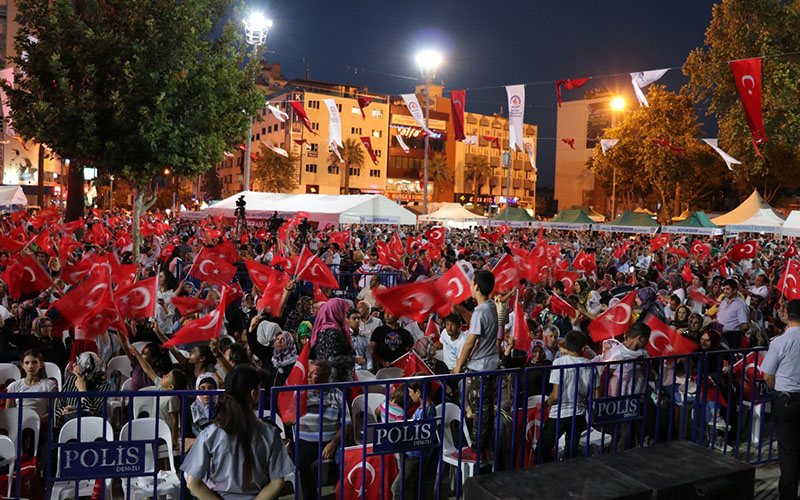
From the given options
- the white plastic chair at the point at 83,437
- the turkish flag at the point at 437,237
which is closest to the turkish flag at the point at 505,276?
the white plastic chair at the point at 83,437

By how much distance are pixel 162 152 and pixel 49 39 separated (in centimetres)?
307

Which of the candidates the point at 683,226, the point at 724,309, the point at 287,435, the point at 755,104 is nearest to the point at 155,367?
the point at 287,435

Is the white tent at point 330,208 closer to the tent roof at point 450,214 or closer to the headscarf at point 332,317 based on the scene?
Result: the tent roof at point 450,214

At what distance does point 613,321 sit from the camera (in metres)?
8.53

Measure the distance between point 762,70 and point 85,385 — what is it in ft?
103

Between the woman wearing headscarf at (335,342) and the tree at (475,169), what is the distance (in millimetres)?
100239

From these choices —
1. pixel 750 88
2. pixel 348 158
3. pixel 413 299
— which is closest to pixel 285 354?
pixel 413 299

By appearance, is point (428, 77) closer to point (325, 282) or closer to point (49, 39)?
point (49, 39)

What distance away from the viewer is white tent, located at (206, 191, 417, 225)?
82.8 ft

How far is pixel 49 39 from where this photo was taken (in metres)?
13.8

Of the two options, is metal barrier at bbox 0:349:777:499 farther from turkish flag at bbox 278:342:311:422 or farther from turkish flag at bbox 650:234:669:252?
turkish flag at bbox 650:234:669:252

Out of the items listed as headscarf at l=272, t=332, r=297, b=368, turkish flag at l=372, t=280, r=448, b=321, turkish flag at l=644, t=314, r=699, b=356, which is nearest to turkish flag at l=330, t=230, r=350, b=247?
turkish flag at l=372, t=280, r=448, b=321

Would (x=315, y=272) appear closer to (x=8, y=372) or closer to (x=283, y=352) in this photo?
(x=283, y=352)

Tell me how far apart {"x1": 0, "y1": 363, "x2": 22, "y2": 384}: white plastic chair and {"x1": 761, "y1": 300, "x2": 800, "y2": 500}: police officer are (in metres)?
7.01
